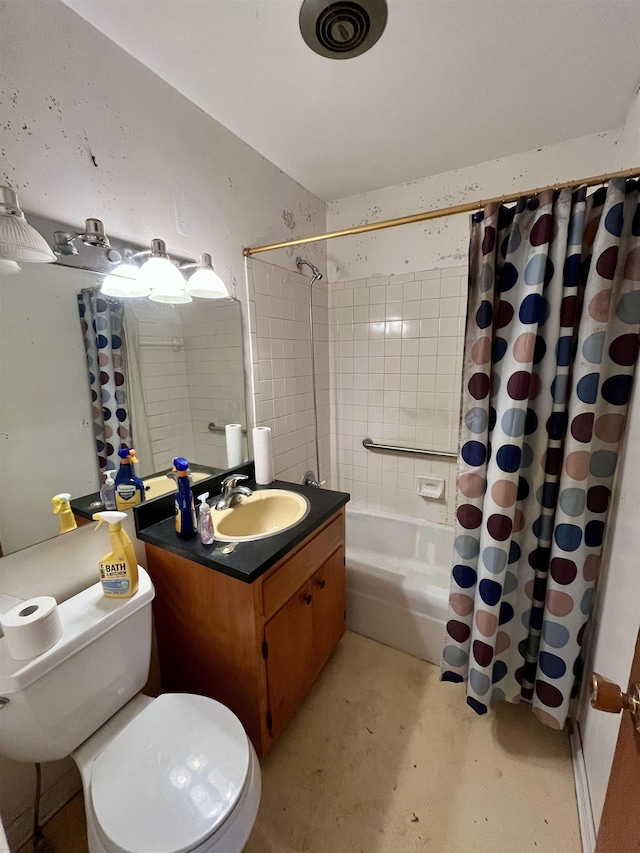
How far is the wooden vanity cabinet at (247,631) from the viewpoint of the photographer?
108 cm

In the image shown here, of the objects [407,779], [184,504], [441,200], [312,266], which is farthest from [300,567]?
[441,200]

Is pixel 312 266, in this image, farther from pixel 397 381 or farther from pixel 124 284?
pixel 124 284

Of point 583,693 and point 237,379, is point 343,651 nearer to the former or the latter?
point 583,693

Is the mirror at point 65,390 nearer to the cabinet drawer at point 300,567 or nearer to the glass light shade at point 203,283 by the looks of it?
the glass light shade at point 203,283

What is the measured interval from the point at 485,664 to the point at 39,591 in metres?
1.48

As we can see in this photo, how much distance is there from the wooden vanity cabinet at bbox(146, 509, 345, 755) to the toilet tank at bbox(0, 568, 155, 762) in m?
0.16

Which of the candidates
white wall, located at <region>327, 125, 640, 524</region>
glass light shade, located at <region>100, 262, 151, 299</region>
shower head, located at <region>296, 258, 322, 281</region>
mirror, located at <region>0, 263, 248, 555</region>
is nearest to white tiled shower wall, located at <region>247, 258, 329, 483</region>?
shower head, located at <region>296, 258, 322, 281</region>

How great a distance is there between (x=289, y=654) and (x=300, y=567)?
31 centimetres

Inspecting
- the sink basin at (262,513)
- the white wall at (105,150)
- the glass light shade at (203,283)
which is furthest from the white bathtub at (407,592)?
the glass light shade at (203,283)

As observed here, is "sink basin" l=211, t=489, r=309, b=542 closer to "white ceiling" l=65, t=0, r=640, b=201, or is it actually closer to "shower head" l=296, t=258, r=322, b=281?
"shower head" l=296, t=258, r=322, b=281

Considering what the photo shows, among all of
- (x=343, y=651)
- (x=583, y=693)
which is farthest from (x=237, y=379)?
(x=583, y=693)

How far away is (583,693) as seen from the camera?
1.26m

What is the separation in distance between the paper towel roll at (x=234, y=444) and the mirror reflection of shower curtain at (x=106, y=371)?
1.57ft

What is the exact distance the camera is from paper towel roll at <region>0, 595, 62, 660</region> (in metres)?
0.77
